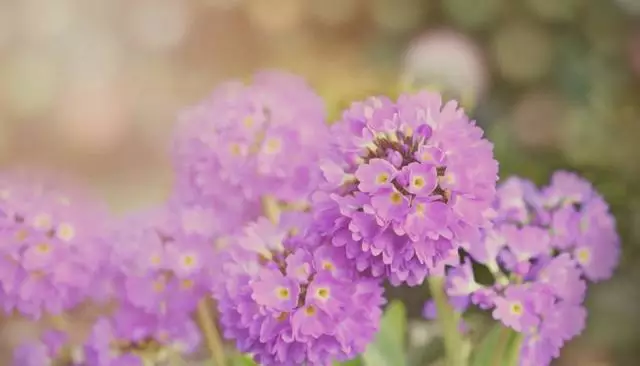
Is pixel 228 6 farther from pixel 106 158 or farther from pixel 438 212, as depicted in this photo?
pixel 438 212

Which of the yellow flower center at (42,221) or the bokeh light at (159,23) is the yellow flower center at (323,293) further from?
the bokeh light at (159,23)

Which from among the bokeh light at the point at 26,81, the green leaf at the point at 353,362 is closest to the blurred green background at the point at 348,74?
the bokeh light at the point at 26,81

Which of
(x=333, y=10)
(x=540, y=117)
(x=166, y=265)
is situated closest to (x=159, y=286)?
(x=166, y=265)

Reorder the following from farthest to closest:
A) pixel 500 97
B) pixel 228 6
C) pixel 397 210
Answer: pixel 500 97, pixel 228 6, pixel 397 210

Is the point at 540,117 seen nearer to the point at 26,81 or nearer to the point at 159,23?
the point at 159,23

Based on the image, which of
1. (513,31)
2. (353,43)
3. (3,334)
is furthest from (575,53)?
(3,334)

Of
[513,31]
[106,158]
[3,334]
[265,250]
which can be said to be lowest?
[3,334]
